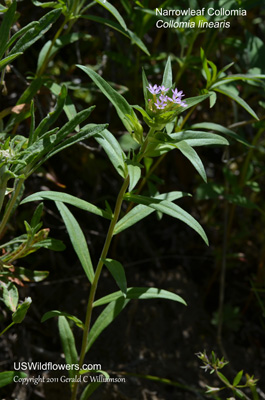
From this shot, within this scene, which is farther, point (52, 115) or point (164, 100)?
point (52, 115)

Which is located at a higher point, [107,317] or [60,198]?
[60,198]

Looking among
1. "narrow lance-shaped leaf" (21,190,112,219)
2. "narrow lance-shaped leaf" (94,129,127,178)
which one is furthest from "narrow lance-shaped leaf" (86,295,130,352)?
"narrow lance-shaped leaf" (94,129,127,178)

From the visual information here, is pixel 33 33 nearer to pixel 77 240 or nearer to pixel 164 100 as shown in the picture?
pixel 164 100

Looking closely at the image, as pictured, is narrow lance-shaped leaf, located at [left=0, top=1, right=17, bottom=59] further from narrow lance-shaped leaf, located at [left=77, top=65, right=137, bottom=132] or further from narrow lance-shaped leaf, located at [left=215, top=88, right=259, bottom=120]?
narrow lance-shaped leaf, located at [left=215, top=88, right=259, bottom=120]

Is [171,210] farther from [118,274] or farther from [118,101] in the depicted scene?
[118,101]

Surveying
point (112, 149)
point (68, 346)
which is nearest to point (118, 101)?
point (112, 149)

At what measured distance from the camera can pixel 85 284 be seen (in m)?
2.27

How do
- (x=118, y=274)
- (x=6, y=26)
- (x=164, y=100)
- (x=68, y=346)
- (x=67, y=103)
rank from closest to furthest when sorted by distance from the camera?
(x=164, y=100) → (x=118, y=274) → (x=6, y=26) → (x=68, y=346) → (x=67, y=103)

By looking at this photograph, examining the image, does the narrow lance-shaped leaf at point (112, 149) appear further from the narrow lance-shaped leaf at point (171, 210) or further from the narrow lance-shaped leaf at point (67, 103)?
the narrow lance-shaped leaf at point (67, 103)

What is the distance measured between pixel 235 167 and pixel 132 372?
134 centimetres

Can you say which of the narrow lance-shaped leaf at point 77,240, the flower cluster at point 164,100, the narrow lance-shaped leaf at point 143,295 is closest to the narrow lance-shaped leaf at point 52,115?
the narrow lance-shaped leaf at point 77,240

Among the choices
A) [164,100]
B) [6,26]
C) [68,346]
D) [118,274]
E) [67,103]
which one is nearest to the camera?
Answer: [164,100]

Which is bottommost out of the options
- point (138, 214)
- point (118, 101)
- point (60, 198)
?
point (138, 214)

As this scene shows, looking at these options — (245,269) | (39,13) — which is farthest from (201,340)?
(39,13)
